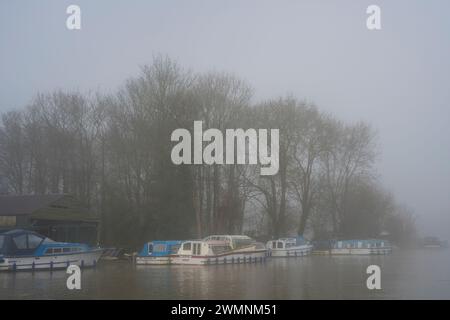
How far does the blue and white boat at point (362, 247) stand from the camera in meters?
42.4

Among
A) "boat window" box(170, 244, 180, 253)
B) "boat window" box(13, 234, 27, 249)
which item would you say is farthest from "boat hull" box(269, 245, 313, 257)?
"boat window" box(13, 234, 27, 249)

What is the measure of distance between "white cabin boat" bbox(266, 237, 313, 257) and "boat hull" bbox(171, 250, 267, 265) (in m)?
4.81

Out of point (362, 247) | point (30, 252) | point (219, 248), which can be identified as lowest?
point (362, 247)

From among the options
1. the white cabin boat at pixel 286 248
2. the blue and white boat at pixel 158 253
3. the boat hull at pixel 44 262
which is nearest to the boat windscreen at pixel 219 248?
the blue and white boat at pixel 158 253

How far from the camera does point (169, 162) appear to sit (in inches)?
1430

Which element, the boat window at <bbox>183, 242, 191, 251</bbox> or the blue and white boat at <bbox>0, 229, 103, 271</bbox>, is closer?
the blue and white boat at <bbox>0, 229, 103, 271</bbox>

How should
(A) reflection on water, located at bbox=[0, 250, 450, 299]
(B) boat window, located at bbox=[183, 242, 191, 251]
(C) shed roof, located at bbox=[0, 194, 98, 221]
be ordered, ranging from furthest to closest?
1. (B) boat window, located at bbox=[183, 242, 191, 251]
2. (C) shed roof, located at bbox=[0, 194, 98, 221]
3. (A) reflection on water, located at bbox=[0, 250, 450, 299]

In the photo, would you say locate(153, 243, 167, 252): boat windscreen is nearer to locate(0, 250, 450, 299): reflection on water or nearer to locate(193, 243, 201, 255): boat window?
locate(193, 243, 201, 255): boat window

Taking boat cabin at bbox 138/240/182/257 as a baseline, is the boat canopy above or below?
above

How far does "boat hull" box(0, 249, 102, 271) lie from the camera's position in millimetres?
24781

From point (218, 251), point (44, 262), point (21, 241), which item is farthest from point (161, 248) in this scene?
point (21, 241)

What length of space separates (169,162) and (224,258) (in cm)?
799

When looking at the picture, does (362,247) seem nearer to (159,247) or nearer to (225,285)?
(159,247)
